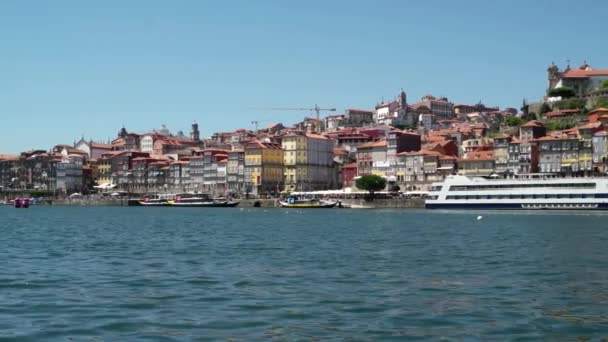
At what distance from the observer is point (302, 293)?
755 inches

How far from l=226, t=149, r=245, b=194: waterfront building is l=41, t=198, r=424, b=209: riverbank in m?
13.4

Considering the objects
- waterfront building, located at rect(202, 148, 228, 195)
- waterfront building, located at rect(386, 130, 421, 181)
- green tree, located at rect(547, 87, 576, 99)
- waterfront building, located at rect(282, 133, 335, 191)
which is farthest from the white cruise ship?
waterfront building, located at rect(202, 148, 228, 195)

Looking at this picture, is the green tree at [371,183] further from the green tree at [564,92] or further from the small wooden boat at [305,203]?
the green tree at [564,92]

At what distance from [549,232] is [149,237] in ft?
67.1

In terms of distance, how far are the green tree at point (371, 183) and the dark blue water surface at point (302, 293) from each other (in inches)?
3175

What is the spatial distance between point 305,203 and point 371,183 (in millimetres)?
8967

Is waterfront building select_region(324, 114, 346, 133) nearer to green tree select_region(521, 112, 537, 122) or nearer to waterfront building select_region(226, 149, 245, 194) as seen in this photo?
waterfront building select_region(226, 149, 245, 194)

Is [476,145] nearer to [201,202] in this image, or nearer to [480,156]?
[480,156]

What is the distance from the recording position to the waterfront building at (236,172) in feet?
449

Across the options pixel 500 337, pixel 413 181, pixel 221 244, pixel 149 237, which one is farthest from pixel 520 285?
pixel 413 181

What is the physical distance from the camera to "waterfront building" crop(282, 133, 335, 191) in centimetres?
13588

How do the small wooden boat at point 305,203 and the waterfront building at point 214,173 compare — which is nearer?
the small wooden boat at point 305,203

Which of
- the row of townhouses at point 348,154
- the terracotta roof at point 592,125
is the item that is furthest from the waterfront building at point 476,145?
the terracotta roof at point 592,125

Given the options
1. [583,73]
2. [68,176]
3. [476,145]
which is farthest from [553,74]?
[68,176]
